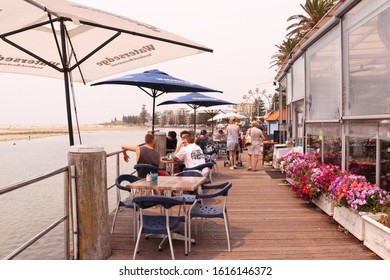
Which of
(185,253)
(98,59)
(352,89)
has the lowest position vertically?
(185,253)

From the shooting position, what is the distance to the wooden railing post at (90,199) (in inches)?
144

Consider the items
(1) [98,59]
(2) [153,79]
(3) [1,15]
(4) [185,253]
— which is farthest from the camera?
(2) [153,79]

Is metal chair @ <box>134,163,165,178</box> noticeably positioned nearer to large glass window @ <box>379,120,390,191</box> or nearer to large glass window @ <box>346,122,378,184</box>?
large glass window @ <box>346,122,378,184</box>

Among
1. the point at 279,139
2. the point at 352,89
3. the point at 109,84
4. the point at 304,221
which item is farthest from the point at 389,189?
the point at 279,139

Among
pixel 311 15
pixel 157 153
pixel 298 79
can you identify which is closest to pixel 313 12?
pixel 311 15

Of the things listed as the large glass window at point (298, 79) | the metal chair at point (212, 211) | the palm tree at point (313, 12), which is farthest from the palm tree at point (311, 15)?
the metal chair at point (212, 211)

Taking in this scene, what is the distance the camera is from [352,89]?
5395 mm

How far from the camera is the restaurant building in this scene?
4457 millimetres

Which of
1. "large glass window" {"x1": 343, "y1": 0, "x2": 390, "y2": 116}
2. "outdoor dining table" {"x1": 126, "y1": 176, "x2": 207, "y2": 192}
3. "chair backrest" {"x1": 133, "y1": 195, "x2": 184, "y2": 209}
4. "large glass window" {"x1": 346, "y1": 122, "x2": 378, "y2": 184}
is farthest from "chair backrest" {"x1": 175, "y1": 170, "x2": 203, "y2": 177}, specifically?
"large glass window" {"x1": 343, "y1": 0, "x2": 390, "y2": 116}

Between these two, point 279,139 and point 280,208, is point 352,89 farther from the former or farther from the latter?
point 279,139

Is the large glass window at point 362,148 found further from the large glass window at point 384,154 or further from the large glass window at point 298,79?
the large glass window at point 298,79

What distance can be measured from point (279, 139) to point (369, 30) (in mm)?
9627

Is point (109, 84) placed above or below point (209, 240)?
above
